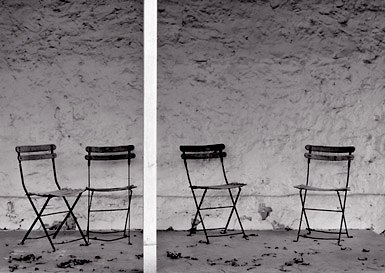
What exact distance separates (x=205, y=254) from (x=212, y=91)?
1.73 metres

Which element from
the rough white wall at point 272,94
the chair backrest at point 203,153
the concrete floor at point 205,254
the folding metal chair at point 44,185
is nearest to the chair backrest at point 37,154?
the folding metal chair at point 44,185

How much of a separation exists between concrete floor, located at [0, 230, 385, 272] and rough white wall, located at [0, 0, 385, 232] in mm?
485

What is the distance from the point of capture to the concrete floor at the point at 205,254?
4.71 metres

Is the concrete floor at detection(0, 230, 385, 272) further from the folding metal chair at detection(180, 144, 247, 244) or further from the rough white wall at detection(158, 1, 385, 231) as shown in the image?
the rough white wall at detection(158, 1, 385, 231)

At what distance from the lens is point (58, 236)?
19.1 ft

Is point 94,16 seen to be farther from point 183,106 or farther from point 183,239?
point 183,239

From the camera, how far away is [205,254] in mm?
5152

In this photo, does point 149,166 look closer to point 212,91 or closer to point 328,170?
point 212,91

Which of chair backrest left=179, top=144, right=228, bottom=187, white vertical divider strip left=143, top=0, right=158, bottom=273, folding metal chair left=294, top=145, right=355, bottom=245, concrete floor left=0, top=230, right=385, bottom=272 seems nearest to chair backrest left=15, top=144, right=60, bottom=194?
concrete floor left=0, top=230, right=385, bottom=272

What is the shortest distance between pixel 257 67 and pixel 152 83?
202 centimetres

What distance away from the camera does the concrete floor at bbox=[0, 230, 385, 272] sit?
185 inches

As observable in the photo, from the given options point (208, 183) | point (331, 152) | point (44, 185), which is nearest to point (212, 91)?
point (208, 183)

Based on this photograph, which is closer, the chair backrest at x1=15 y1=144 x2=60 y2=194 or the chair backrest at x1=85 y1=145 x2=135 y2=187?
the chair backrest at x1=15 y1=144 x2=60 y2=194

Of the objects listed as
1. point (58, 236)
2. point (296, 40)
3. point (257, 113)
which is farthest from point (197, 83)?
point (58, 236)
